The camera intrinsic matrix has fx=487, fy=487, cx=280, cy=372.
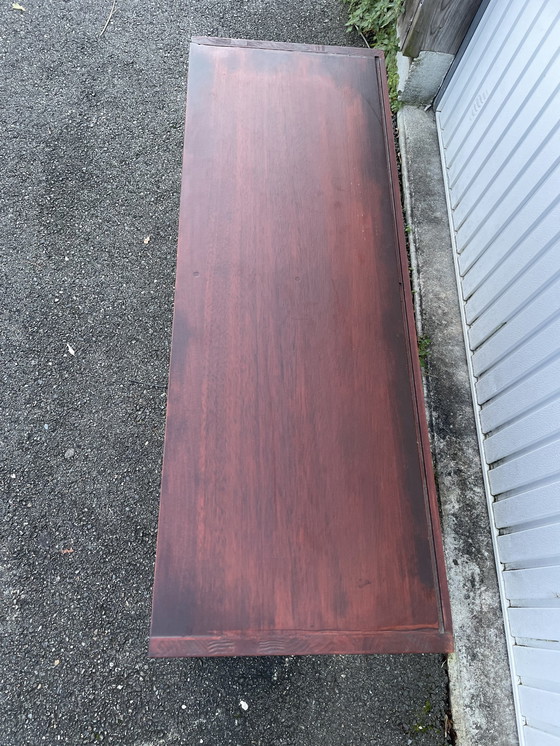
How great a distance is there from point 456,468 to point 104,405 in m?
1.55

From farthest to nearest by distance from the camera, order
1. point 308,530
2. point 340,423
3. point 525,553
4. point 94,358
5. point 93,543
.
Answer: point 94,358 < point 93,543 < point 525,553 < point 340,423 < point 308,530

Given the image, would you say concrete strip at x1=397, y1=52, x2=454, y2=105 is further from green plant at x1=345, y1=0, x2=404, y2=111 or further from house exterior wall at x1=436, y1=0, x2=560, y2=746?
house exterior wall at x1=436, y1=0, x2=560, y2=746

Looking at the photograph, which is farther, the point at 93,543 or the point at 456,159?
the point at 456,159

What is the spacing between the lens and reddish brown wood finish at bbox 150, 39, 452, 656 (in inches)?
52.1

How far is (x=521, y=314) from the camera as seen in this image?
176 cm

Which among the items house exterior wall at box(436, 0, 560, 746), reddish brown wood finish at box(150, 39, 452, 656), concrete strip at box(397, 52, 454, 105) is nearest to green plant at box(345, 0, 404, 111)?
concrete strip at box(397, 52, 454, 105)

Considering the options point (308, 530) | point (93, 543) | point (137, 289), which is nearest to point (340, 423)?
point (308, 530)

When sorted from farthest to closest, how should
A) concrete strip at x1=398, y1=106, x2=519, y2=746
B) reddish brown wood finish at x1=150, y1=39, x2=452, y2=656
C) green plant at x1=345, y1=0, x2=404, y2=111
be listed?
green plant at x1=345, y1=0, x2=404, y2=111, concrete strip at x1=398, y1=106, x2=519, y2=746, reddish brown wood finish at x1=150, y1=39, x2=452, y2=656

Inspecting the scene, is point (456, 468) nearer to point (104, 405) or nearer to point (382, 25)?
point (104, 405)

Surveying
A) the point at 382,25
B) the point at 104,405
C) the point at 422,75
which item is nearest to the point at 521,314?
the point at 422,75

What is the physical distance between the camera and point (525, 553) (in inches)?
67.2

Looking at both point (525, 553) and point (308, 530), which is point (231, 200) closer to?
point (308, 530)

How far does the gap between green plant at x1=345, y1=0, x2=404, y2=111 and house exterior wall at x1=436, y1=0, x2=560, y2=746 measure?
2.01ft

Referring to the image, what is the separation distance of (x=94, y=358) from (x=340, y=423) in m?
1.31
